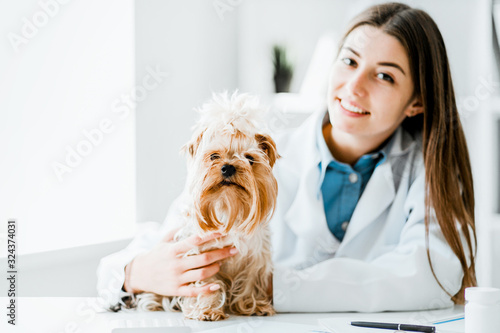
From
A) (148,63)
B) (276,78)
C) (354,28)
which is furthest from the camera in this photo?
(276,78)

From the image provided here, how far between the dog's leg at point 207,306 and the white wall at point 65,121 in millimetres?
702

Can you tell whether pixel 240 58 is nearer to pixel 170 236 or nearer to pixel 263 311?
pixel 170 236

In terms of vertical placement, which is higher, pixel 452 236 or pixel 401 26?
pixel 401 26

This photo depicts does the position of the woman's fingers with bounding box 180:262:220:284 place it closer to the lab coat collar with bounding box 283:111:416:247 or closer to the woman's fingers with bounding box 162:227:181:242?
the woman's fingers with bounding box 162:227:181:242

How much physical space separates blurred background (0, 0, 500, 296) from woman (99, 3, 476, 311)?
63 centimetres

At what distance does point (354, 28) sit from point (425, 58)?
264mm

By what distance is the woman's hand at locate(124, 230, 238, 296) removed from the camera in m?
1.33

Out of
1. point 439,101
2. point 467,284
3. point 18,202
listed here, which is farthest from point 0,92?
point 467,284

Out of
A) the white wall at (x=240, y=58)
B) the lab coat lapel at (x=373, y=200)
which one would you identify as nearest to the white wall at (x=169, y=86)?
the white wall at (x=240, y=58)

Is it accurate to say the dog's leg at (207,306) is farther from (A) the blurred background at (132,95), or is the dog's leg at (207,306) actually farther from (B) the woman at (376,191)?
(A) the blurred background at (132,95)

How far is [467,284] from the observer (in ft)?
→ 5.39

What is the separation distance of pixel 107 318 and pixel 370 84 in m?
1.05

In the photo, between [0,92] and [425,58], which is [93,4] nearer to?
[0,92]

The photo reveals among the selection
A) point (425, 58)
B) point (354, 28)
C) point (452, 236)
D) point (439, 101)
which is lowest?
point (452, 236)
